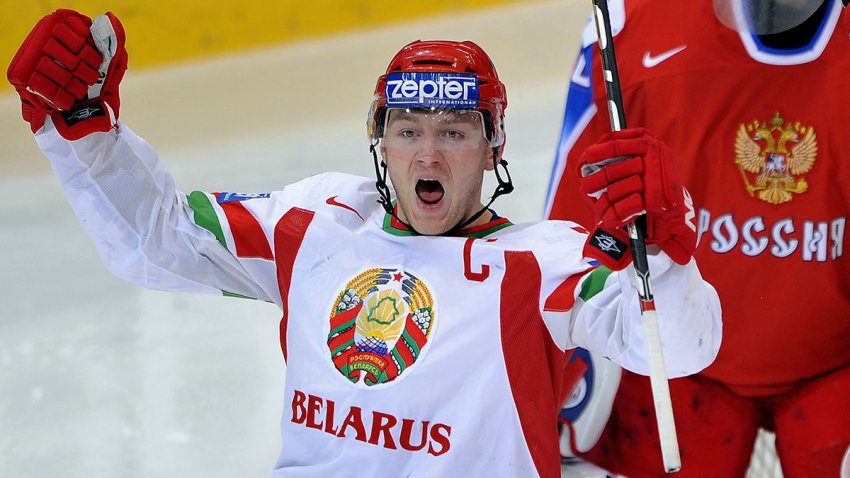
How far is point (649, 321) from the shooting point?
1.63 metres

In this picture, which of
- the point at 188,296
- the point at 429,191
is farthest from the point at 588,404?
the point at 188,296

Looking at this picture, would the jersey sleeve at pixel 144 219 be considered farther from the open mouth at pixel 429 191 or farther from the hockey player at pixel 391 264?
the open mouth at pixel 429 191

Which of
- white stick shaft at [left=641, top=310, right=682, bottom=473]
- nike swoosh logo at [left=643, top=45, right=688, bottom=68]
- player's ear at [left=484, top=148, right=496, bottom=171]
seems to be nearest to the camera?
white stick shaft at [left=641, top=310, right=682, bottom=473]

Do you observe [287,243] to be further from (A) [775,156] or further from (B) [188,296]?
(B) [188,296]

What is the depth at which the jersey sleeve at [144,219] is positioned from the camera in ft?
6.79

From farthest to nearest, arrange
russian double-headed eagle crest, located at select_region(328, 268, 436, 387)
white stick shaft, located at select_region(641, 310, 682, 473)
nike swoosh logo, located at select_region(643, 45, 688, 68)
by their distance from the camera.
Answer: nike swoosh logo, located at select_region(643, 45, 688, 68) → russian double-headed eagle crest, located at select_region(328, 268, 436, 387) → white stick shaft, located at select_region(641, 310, 682, 473)

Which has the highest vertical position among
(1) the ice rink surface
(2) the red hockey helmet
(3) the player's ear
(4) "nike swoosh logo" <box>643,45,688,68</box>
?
(4) "nike swoosh logo" <box>643,45,688,68</box>

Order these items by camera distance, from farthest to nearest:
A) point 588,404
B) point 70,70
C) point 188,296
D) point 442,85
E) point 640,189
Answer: point 188,296, point 588,404, point 442,85, point 70,70, point 640,189

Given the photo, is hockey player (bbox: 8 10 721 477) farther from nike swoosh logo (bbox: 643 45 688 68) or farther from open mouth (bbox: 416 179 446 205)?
nike swoosh logo (bbox: 643 45 688 68)

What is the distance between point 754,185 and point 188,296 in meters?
1.81

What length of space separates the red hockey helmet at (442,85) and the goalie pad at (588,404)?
504 millimetres

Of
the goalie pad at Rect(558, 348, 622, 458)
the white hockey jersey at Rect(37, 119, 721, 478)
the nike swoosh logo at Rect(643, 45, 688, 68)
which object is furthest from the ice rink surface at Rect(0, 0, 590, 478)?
the nike swoosh logo at Rect(643, 45, 688, 68)

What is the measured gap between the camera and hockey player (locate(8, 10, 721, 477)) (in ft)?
6.46

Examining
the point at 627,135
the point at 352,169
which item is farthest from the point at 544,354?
the point at 352,169
